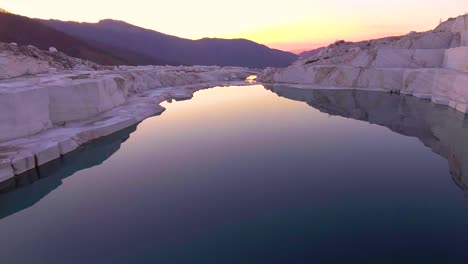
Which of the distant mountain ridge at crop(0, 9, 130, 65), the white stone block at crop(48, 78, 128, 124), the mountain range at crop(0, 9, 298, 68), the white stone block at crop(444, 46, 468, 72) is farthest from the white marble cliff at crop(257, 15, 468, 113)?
the mountain range at crop(0, 9, 298, 68)

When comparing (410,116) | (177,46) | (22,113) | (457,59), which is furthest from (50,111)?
(177,46)

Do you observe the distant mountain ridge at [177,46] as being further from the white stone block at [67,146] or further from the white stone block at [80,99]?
the white stone block at [67,146]

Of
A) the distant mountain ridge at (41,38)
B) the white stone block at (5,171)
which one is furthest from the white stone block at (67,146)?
the distant mountain ridge at (41,38)

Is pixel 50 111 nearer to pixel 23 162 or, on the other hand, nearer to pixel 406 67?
pixel 23 162

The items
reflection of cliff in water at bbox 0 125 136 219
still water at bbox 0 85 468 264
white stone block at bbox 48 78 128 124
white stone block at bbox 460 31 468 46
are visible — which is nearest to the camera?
still water at bbox 0 85 468 264

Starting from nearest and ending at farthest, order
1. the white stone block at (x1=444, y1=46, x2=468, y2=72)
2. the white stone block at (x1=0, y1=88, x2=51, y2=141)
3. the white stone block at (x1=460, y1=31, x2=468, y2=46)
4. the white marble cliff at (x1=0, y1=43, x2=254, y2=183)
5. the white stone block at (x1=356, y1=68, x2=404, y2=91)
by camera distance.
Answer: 1. the white marble cliff at (x1=0, y1=43, x2=254, y2=183)
2. the white stone block at (x1=0, y1=88, x2=51, y2=141)
3. the white stone block at (x1=444, y1=46, x2=468, y2=72)
4. the white stone block at (x1=460, y1=31, x2=468, y2=46)
5. the white stone block at (x1=356, y1=68, x2=404, y2=91)

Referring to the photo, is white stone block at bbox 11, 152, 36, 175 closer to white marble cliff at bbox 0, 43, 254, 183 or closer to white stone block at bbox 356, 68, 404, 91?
white marble cliff at bbox 0, 43, 254, 183
